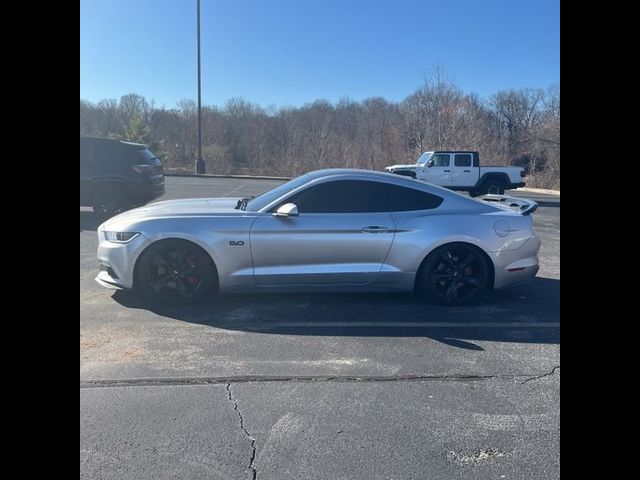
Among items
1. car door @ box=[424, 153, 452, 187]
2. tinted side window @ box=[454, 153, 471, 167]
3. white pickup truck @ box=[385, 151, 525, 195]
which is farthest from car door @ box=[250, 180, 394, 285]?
tinted side window @ box=[454, 153, 471, 167]

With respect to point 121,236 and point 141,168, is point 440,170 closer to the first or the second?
point 141,168

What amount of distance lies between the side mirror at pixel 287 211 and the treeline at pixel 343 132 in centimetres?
2854

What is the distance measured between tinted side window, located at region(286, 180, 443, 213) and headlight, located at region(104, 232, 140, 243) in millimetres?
1586

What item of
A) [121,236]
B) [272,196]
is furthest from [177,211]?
[272,196]

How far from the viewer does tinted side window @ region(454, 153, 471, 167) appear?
22.2 meters

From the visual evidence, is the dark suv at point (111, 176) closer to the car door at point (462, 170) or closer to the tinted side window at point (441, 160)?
the tinted side window at point (441, 160)

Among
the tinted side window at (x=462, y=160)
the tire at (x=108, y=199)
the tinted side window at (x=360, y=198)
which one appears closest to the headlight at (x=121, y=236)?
the tinted side window at (x=360, y=198)

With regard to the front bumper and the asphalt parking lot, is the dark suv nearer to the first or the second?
the asphalt parking lot

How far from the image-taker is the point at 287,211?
5539 millimetres

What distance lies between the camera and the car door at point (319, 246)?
5.58m

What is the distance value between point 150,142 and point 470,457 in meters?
39.7
